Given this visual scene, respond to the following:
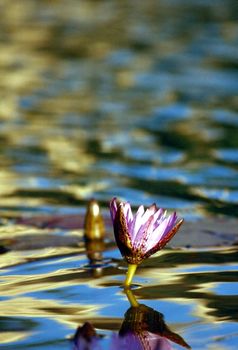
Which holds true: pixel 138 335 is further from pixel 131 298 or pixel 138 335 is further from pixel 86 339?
pixel 131 298

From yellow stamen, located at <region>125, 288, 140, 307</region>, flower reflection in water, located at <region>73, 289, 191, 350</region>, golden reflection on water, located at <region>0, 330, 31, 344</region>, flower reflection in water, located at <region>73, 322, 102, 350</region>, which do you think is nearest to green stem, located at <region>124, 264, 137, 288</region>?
yellow stamen, located at <region>125, 288, 140, 307</region>

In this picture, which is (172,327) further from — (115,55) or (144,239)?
(115,55)

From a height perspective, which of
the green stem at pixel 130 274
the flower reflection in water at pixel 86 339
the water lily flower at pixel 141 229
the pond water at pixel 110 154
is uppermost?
the pond water at pixel 110 154

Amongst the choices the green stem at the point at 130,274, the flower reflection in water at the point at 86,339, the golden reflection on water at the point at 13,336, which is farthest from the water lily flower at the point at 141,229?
→ the golden reflection on water at the point at 13,336

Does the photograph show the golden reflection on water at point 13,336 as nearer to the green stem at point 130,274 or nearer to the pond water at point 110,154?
the pond water at point 110,154

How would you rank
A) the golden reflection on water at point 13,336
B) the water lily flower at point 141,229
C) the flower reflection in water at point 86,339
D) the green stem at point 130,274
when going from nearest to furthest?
the flower reflection in water at point 86,339
the golden reflection on water at point 13,336
the water lily flower at point 141,229
the green stem at point 130,274

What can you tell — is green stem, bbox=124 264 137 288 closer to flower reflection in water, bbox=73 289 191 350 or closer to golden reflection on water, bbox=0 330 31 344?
flower reflection in water, bbox=73 289 191 350

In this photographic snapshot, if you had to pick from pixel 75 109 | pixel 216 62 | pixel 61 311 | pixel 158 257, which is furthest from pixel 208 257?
pixel 216 62
